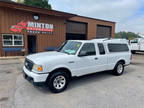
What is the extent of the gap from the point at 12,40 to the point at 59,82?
10307 mm

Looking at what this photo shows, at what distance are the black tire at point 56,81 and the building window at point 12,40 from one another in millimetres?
10191

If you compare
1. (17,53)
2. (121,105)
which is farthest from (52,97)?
(17,53)

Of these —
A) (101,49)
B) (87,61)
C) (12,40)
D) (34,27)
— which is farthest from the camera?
(34,27)

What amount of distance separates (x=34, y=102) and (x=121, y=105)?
255 centimetres

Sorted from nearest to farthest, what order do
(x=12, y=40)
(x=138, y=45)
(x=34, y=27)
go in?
(x=12, y=40) → (x=34, y=27) → (x=138, y=45)

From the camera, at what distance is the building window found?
11359 mm

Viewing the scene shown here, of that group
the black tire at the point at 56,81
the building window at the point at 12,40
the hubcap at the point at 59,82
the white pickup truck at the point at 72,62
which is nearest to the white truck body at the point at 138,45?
the white pickup truck at the point at 72,62

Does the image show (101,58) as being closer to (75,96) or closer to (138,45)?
(75,96)

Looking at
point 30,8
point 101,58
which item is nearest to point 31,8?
point 30,8

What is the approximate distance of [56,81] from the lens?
3709mm

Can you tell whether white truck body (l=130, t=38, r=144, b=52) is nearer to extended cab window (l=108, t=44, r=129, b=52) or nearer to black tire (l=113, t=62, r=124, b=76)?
extended cab window (l=108, t=44, r=129, b=52)

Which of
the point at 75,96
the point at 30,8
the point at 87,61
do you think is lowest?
the point at 75,96

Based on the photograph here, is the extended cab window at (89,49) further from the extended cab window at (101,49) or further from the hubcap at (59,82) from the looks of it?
the hubcap at (59,82)

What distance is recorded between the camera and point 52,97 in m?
3.44
